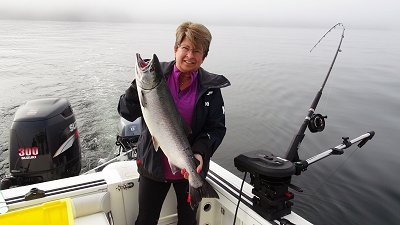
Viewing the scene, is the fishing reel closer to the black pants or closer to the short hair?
the black pants

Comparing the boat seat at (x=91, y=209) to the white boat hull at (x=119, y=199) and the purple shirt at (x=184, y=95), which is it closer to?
the white boat hull at (x=119, y=199)

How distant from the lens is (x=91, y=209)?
2.93 meters

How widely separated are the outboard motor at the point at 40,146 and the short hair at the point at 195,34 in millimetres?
2532

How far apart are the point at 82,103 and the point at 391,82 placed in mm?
15815

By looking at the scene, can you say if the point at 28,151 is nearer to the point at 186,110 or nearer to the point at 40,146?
the point at 40,146

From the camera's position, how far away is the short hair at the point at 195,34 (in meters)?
2.33

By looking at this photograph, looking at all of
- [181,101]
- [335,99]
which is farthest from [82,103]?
[335,99]

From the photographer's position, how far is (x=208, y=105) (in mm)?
2576

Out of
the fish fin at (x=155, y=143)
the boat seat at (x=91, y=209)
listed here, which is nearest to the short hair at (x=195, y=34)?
the fish fin at (x=155, y=143)

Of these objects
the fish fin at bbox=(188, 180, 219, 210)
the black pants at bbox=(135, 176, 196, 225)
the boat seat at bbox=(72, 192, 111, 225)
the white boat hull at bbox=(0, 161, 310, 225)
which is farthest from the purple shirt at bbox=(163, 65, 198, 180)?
the boat seat at bbox=(72, 192, 111, 225)

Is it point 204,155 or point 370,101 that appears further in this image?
point 370,101

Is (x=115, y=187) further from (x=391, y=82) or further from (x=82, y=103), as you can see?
(x=391, y=82)

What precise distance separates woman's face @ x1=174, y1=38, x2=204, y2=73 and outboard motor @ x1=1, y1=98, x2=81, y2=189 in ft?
8.08

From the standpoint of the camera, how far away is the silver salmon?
87.0 inches
